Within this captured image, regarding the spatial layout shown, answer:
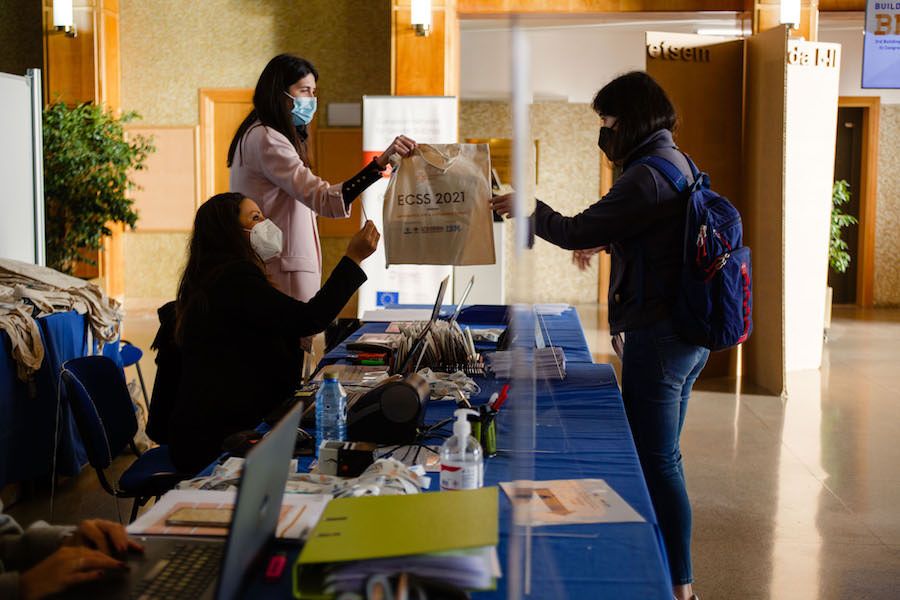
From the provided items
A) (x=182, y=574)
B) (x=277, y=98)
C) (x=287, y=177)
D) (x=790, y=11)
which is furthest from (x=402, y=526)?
(x=790, y=11)

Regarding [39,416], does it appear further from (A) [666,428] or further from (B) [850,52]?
(B) [850,52]

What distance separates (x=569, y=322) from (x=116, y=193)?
15.7 feet

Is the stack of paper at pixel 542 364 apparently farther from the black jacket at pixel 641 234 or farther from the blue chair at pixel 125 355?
the blue chair at pixel 125 355

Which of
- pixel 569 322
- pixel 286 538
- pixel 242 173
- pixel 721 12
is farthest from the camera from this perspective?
pixel 721 12

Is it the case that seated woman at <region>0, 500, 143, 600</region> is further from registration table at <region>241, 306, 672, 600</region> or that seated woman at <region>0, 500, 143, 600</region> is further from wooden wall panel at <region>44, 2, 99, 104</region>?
wooden wall panel at <region>44, 2, 99, 104</region>

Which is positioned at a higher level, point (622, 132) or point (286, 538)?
point (622, 132)

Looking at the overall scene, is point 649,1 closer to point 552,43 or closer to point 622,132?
point 552,43

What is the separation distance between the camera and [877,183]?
1027cm

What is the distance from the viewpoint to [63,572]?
1.24m

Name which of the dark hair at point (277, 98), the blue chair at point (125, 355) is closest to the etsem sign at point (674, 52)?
the dark hair at point (277, 98)

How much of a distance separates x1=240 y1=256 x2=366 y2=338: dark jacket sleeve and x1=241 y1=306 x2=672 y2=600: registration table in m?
0.38

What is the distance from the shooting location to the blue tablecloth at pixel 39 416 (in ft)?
10.9

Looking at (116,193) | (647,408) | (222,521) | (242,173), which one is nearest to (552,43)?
(116,193)

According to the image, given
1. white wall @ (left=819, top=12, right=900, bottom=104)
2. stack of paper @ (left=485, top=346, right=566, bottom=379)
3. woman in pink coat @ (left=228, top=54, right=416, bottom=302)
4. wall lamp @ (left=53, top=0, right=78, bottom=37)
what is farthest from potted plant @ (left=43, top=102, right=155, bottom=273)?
white wall @ (left=819, top=12, right=900, bottom=104)
